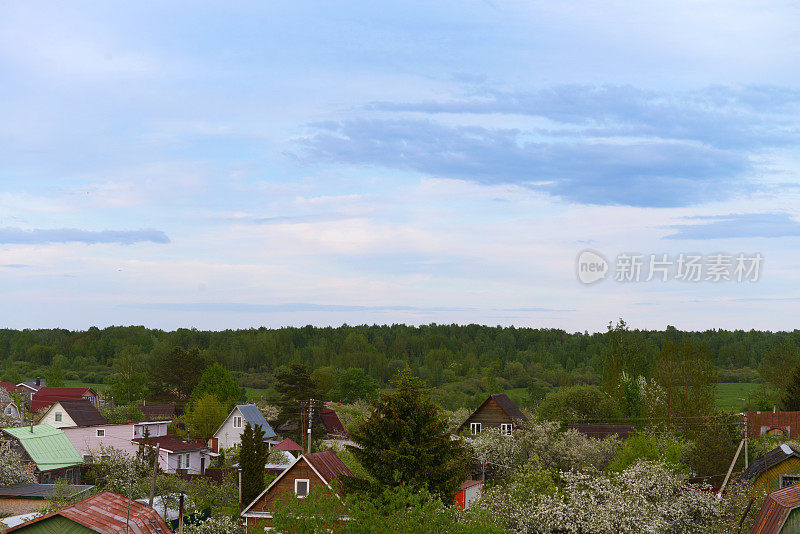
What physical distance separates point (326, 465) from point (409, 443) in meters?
9.04

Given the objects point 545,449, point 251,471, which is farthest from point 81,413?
point 545,449

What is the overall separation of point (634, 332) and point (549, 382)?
349 feet

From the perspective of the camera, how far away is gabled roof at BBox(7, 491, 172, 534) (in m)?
26.4

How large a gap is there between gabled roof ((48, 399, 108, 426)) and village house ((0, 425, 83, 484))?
75.5 ft

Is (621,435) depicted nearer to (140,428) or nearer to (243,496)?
(243,496)

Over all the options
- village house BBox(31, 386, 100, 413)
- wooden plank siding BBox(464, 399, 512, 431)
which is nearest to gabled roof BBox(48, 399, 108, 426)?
village house BBox(31, 386, 100, 413)

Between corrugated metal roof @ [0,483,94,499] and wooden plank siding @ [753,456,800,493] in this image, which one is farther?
corrugated metal roof @ [0,483,94,499]

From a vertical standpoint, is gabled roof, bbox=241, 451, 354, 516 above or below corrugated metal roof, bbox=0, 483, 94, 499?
above

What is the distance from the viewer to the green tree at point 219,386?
118m

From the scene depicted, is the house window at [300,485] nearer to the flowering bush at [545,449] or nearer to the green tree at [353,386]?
the flowering bush at [545,449]

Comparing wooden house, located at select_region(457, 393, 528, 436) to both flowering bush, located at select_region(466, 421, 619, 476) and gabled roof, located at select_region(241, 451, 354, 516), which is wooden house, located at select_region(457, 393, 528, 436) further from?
gabled roof, located at select_region(241, 451, 354, 516)

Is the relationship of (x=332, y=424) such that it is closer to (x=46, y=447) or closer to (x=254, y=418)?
(x=254, y=418)

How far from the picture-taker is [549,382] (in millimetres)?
192500

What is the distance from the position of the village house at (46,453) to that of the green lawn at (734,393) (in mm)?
103491
